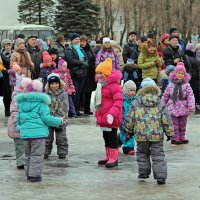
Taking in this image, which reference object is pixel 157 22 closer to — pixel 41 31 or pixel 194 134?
pixel 41 31

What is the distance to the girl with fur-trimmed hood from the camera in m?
17.0

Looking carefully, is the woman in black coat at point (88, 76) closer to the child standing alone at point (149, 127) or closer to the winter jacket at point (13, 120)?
the winter jacket at point (13, 120)

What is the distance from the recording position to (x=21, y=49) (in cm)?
1556

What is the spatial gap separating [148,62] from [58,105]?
6453mm

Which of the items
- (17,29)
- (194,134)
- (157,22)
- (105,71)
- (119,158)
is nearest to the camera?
(105,71)

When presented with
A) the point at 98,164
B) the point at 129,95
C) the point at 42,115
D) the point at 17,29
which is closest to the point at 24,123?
the point at 42,115

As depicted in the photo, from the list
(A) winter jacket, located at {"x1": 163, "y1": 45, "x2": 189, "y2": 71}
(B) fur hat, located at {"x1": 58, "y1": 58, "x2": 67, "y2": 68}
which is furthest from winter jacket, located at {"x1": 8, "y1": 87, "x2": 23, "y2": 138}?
(A) winter jacket, located at {"x1": 163, "y1": 45, "x2": 189, "y2": 71}

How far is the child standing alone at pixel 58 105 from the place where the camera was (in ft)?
35.6

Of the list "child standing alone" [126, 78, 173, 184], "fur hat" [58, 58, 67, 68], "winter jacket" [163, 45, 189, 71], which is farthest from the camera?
"winter jacket" [163, 45, 189, 71]

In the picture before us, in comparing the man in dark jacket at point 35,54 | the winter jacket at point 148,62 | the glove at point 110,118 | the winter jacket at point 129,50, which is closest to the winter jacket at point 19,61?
the man in dark jacket at point 35,54

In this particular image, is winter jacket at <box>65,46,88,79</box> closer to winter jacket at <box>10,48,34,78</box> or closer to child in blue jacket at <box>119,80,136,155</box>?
winter jacket at <box>10,48,34,78</box>

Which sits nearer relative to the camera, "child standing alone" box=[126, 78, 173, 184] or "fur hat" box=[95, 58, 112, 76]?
"child standing alone" box=[126, 78, 173, 184]

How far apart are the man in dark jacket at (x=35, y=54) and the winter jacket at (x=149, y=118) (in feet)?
22.5

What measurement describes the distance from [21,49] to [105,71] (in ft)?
17.7
